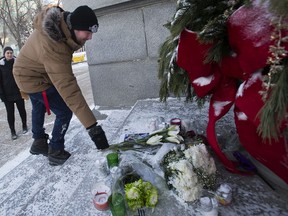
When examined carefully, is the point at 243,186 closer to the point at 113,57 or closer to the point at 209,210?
the point at 209,210

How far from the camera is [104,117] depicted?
12.0 ft

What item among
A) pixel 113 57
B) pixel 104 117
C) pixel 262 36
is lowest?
pixel 104 117

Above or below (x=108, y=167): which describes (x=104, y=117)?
below

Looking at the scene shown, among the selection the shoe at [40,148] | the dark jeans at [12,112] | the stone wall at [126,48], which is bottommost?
the dark jeans at [12,112]

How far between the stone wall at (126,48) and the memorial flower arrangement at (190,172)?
1.88m

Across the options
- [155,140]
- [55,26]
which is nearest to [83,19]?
[55,26]

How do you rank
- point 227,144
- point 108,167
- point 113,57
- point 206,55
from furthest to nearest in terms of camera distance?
point 113,57
point 227,144
point 108,167
point 206,55

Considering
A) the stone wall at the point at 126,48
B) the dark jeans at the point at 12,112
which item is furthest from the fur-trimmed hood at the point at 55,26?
the dark jeans at the point at 12,112

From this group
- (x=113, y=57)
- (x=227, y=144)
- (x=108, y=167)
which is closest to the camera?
(x=108, y=167)

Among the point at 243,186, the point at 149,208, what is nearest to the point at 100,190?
the point at 149,208

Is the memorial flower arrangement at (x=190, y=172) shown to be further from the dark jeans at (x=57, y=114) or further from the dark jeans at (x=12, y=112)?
the dark jeans at (x=12, y=112)

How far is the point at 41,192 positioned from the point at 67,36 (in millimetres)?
1299

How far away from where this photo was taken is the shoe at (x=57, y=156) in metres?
2.57

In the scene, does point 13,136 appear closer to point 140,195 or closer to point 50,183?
point 50,183
